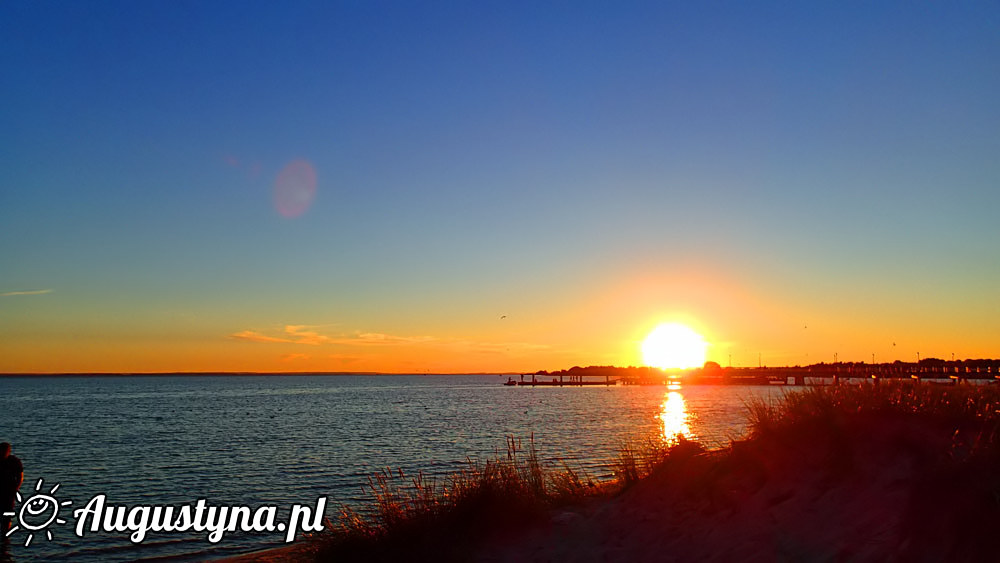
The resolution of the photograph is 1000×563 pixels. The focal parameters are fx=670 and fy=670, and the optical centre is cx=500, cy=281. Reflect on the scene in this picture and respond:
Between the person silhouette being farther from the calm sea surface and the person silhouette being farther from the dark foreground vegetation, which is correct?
the dark foreground vegetation

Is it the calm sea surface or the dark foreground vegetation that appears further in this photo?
the calm sea surface

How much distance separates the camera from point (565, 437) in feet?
143

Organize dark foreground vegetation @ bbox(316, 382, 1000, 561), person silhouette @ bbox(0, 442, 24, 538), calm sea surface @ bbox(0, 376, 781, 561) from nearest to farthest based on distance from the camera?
1. dark foreground vegetation @ bbox(316, 382, 1000, 561)
2. person silhouette @ bbox(0, 442, 24, 538)
3. calm sea surface @ bbox(0, 376, 781, 561)

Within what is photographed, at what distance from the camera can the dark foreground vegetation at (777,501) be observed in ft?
23.8

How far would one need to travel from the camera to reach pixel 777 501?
9.26 m

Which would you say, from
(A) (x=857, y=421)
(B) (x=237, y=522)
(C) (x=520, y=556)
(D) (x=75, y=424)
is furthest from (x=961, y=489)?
(D) (x=75, y=424)

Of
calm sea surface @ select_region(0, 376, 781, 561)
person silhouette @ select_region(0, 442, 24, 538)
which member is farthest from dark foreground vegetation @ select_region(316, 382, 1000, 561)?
person silhouette @ select_region(0, 442, 24, 538)

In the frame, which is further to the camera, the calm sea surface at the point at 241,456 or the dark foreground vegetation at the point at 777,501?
the calm sea surface at the point at 241,456

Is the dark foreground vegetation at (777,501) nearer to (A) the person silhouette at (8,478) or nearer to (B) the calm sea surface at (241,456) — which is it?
(B) the calm sea surface at (241,456)

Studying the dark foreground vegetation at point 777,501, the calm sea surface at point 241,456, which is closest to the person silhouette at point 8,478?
the calm sea surface at point 241,456

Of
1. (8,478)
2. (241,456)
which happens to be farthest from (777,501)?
(241,456)

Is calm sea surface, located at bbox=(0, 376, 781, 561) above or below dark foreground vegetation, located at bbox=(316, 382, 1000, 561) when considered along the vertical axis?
below

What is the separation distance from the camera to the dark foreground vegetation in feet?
23.8

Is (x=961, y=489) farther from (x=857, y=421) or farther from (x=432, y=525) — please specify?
(x=432, y=525)
